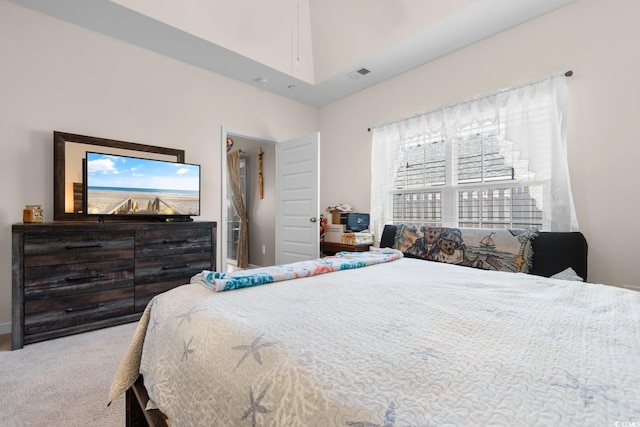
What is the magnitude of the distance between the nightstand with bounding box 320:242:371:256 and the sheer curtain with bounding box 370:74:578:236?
3.31ft

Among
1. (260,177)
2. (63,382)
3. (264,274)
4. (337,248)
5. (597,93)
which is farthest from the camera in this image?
(260,177)

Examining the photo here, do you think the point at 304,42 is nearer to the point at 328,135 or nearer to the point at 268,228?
the point at 328,135

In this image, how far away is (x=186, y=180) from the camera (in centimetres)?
323

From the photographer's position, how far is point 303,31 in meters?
3.54

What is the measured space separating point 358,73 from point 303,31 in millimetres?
866

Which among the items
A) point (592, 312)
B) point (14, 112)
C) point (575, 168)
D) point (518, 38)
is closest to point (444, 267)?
point (592, 312)

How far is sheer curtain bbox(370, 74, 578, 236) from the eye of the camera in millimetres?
2410

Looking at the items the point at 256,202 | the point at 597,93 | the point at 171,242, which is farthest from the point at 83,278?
the point at 597,93

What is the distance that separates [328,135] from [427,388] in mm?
4376

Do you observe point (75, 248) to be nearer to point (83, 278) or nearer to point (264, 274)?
point (83, 278)

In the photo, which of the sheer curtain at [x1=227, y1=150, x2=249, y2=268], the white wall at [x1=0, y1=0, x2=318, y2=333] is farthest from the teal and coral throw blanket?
the sheer curtain at [x1=227, y1=150, x2=249, y2=268]

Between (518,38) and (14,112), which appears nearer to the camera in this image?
(14,112)

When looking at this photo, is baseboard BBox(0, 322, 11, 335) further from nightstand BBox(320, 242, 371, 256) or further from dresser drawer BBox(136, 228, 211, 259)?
nightstand BBox(320, 242, 371, 256)

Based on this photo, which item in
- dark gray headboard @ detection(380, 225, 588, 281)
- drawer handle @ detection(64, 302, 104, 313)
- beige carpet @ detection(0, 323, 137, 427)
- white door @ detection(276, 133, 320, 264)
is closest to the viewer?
beige carpet @ detection(0, 323, 137, 427)
